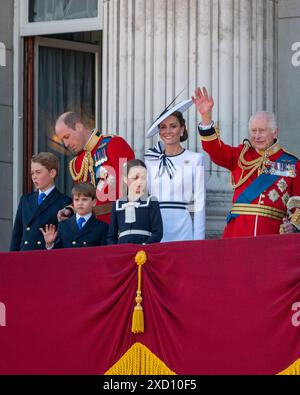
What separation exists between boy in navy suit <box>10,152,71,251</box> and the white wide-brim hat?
35.6 inches

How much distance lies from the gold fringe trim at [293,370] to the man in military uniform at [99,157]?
2.75 metres

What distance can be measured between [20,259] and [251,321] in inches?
89.1

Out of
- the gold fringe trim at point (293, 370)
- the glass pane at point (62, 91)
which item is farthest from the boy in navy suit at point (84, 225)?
the glass pane at point (62, 91)

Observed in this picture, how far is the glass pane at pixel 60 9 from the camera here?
16.4m

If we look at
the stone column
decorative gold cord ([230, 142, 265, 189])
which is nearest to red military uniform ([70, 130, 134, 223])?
the stone column

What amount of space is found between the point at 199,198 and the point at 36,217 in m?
1.50

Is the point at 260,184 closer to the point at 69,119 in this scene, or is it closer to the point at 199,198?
the point at 199,198

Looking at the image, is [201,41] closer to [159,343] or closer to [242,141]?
[242,141]

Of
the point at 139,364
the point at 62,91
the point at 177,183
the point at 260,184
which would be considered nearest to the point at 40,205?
the point at 177,183

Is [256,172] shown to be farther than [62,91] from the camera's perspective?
No

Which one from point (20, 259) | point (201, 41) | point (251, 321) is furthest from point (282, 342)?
point (201, 41)

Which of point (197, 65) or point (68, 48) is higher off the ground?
Result: point (68, 48)

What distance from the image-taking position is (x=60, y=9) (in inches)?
655

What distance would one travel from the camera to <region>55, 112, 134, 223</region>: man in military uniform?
14109 mm
